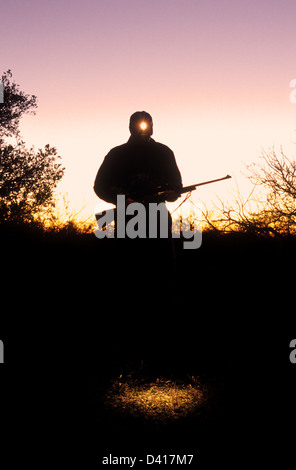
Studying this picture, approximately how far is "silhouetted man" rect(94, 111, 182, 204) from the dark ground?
0.69m

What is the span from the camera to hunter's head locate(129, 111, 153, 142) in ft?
14.0

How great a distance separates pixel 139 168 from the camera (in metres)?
4.38

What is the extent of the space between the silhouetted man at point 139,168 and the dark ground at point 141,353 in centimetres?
69

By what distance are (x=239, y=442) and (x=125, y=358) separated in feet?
6.15

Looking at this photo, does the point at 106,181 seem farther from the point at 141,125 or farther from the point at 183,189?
the point at 183,189

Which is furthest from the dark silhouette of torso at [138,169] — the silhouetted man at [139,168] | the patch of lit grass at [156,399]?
the patch of lit grass at [156,399]

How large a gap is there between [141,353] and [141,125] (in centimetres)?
259

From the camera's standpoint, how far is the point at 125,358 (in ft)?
14.2

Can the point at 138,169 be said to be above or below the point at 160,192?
above

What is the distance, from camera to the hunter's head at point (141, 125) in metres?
4.27

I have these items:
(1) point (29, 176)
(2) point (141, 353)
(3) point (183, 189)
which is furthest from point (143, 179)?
(1) point (29, 176)

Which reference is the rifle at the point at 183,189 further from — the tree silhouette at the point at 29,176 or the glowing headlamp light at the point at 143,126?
the tree silhouette at the point at 29,176

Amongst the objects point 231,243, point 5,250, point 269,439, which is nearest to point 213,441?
point 269,439

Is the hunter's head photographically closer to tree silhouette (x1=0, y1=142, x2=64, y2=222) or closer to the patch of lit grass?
the patch of lit grass
